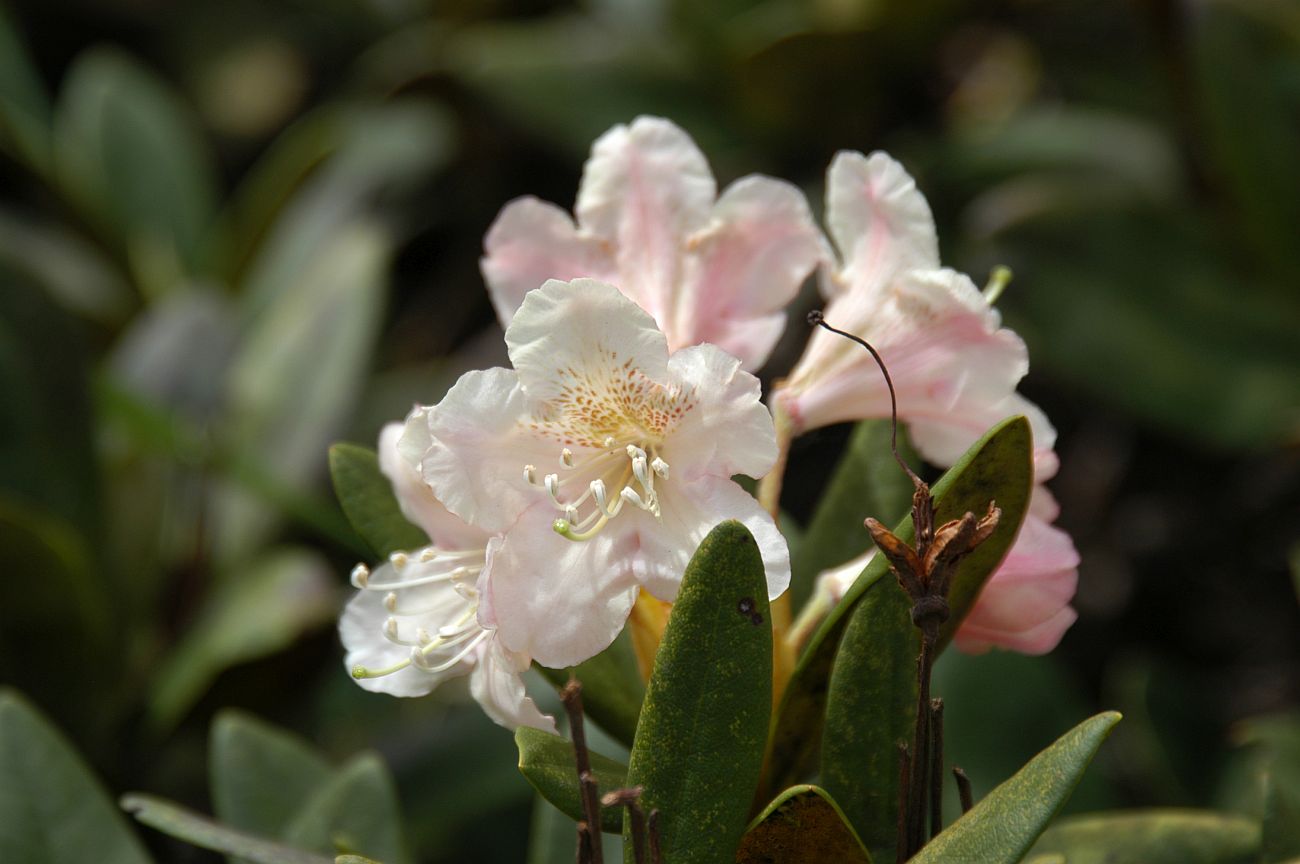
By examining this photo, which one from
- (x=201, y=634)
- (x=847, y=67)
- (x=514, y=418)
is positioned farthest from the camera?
(x=847, y=67)

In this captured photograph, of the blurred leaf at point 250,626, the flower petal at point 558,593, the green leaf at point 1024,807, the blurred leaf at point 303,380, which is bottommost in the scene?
the blurred leaf at point 250,626

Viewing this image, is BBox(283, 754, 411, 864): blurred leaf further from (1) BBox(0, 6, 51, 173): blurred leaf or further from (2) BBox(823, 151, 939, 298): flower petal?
(1) BBox(0, 6, 51, 173): blurred leaf

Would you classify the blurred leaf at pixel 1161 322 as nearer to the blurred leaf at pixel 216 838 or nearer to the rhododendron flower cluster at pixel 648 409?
the rhododendron flower cluster at pixel 648 409

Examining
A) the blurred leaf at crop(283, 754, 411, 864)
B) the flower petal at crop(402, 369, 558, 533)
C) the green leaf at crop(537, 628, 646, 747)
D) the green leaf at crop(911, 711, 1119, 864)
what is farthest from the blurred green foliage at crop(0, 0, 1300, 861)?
the green leaf at crop(911, 711, 1119, 864)

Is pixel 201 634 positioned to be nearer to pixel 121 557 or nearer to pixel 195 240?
pixel 121 557

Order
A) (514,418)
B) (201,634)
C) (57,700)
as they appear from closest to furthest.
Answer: (514,418) < (57,700) < (201,634)

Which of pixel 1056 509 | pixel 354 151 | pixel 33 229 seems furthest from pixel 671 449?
pixel 33 229

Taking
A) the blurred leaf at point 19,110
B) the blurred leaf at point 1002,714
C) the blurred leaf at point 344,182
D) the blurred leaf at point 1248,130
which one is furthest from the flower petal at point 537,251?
the blurred leaf at point 19,110
